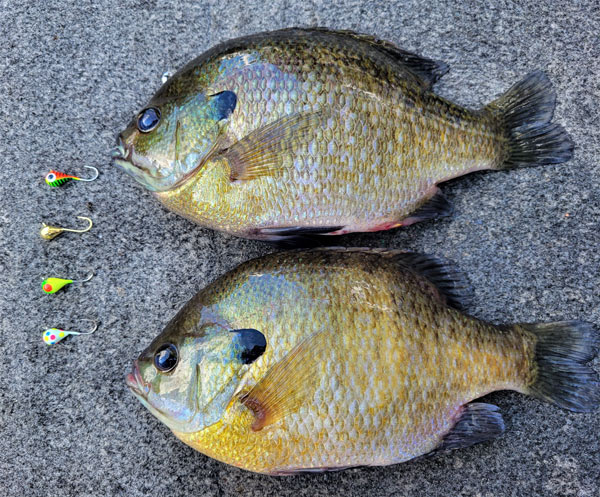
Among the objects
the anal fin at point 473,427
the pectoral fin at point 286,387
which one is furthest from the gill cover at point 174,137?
the anal fin at point 473,427

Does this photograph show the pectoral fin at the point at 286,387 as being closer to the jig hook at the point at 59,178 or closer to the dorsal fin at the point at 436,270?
the dorsal fin at the point at 436,270

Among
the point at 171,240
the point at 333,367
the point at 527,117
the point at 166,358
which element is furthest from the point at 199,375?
the point at 527,117

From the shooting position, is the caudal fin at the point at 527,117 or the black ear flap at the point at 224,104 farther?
the caudal fin at the point at 527,117

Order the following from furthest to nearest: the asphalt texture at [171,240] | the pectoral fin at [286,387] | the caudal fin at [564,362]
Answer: the asphalt texture at [171,240] < the caudal fin at [564,362] < the pectoral fin at [286,387]

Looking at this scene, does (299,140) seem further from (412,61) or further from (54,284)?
(54,284)

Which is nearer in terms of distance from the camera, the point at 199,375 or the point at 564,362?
the point at 199,375

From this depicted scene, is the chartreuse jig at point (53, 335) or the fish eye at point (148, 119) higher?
the fish eye at point (148, 119)

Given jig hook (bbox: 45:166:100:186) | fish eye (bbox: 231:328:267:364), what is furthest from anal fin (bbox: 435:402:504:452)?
jig hook (bbox: 45:166:100:186)

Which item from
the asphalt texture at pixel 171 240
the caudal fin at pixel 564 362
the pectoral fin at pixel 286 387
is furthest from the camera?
the asphalt texture at pixel 171 240
